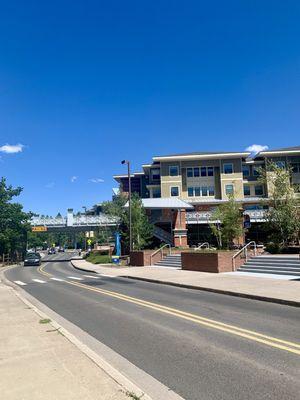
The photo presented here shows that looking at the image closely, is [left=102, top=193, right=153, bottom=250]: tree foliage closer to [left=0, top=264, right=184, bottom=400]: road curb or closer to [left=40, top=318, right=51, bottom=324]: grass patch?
[left=40, top=318, right=51, bottom=324]: grass patch

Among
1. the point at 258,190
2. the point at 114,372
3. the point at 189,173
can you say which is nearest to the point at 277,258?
the point at 114,372

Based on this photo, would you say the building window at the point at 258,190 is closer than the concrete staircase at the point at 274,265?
No

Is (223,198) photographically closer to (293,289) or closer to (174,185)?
(174,185)

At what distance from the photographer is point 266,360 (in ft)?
20.9

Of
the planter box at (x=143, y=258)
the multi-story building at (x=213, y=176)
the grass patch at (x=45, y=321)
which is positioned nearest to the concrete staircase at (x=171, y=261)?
the planter box at (x=143, y=258)

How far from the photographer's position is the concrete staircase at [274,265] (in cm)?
1903

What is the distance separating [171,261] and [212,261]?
27.6 feet

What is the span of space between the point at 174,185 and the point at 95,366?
53.6m

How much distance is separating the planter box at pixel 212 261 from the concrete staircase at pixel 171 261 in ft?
13.7

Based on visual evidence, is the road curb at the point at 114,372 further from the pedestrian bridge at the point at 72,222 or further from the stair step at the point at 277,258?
the pedestrian bridge at the point at 72,222

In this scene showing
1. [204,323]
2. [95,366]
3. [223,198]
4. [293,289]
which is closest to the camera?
[95,366]

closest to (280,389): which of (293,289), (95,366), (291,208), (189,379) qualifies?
(189,379)

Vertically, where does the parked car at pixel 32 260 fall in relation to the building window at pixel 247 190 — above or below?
Answer: below

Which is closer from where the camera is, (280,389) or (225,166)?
(280,389)
